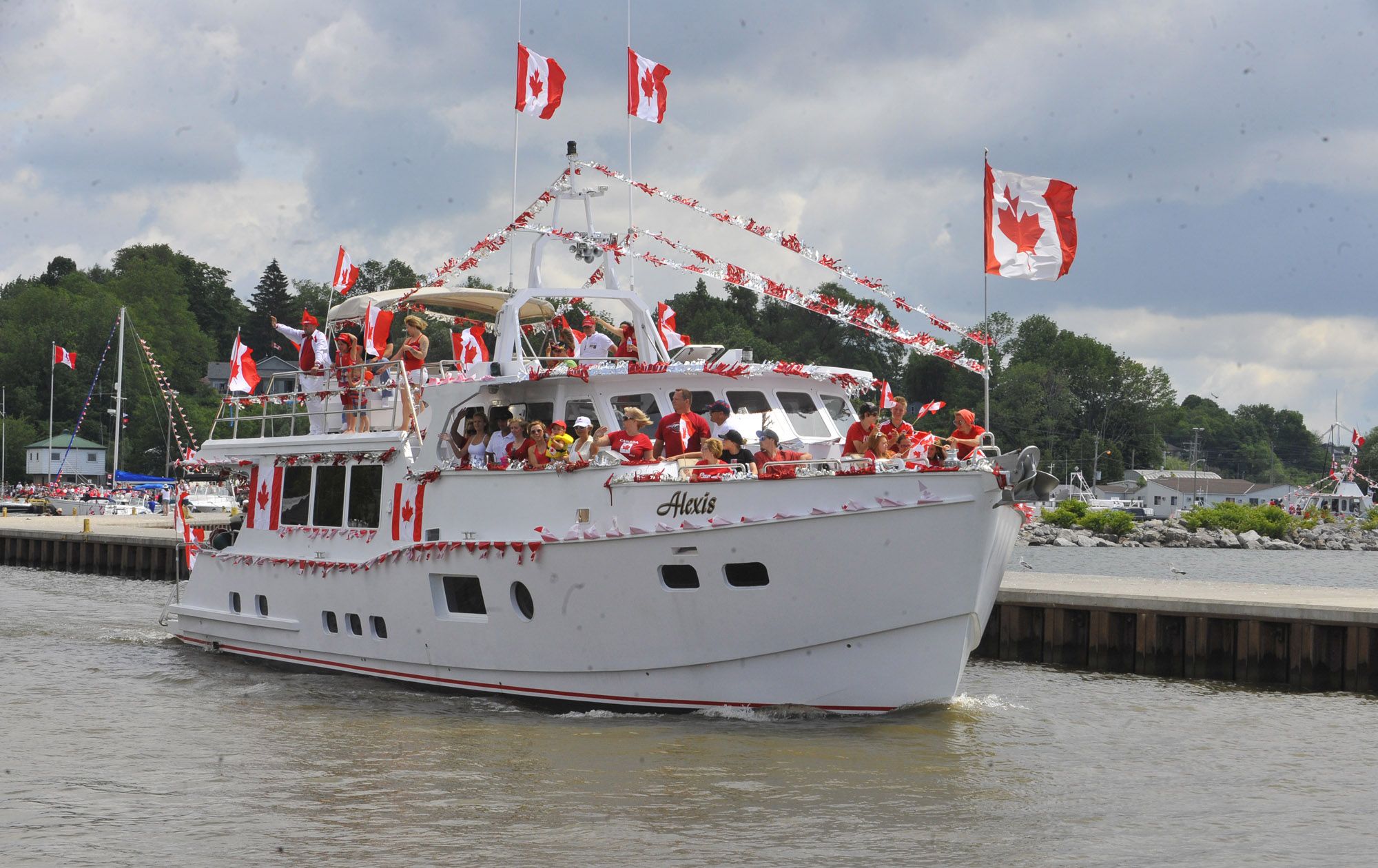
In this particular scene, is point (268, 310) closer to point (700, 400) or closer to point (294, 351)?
point (294, 351)

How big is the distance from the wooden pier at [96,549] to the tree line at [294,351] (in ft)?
79.9

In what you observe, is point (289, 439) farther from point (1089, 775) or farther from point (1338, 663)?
point (1338, 663)

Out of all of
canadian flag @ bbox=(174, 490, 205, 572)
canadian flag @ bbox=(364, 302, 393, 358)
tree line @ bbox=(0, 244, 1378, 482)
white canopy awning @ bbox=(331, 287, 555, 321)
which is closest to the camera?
canadian flag @ bbox=(364, 302, 393, 358)

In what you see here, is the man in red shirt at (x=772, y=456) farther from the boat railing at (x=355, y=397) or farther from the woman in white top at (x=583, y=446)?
the boat railing at (x=355, y=397)

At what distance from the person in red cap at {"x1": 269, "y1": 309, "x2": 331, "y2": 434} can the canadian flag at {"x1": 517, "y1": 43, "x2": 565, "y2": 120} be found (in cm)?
408

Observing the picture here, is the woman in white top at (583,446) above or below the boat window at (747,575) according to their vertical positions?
A: above

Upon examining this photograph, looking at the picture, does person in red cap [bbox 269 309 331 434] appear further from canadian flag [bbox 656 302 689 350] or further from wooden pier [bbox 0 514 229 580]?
wooden pier [bbox 0 514 229 580]

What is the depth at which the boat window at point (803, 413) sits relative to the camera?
16.5 meters

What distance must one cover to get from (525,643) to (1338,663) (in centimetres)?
1052

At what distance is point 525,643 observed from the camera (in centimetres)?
1526

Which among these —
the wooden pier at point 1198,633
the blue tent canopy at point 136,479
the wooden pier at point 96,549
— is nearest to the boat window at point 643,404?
the wooden pier at point 1198,633

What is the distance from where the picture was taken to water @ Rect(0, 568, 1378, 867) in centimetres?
1029

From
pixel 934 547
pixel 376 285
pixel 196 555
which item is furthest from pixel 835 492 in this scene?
pixel 376 285

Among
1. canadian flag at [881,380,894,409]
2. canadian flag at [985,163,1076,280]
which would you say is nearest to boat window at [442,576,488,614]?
canadian flag at [881,380,894,409]
